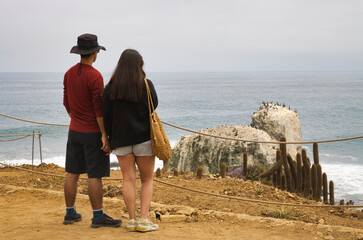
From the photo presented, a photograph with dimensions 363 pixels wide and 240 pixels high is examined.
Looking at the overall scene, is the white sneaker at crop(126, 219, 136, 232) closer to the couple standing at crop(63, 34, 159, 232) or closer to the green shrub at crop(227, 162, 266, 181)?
the couple standing at crop(63, 34, 159, 232)

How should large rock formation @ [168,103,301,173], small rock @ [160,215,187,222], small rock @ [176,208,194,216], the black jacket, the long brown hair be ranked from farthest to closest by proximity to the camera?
large rock formation @ [168,103,301,173] < small rock @ [176,208,194,216] < small rock @ [160,215,187,222] < the black jacket < the long brown hair

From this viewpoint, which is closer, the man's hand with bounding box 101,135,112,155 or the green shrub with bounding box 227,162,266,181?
the man's hand with bounding box 101,135,112,155

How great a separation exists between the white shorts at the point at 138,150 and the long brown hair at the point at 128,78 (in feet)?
1.40

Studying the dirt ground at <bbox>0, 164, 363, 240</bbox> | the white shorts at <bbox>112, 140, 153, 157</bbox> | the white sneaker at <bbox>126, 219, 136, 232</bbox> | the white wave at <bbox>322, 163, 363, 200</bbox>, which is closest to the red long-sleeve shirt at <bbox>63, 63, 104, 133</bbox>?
the white shorts at <bbox>112, 140, 153, 157</bbox>

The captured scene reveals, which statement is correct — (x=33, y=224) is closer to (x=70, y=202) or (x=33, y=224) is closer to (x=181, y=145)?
(x=70, y=202)

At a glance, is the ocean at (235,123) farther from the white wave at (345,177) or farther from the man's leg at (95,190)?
the man's leg at (95,190)

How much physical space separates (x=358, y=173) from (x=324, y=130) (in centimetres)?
2074

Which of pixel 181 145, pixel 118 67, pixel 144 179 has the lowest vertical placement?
pixel 181 145

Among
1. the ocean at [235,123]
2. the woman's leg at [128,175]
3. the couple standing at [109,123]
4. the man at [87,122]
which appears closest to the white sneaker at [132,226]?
the couple standing at [109,123]

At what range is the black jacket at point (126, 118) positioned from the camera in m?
3.85

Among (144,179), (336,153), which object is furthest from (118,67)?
(336,153)

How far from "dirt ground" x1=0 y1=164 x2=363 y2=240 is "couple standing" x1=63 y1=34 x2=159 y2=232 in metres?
0.50

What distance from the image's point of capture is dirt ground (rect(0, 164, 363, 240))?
4328mm

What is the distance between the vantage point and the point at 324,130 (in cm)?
4025
